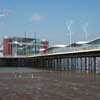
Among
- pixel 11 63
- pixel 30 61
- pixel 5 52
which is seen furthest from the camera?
pixel 5 52

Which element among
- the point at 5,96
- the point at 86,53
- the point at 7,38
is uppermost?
the point at 7,38

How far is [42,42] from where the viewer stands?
562ft

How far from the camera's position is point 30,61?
115812 mm

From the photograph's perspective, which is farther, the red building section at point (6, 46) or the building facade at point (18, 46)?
the red building section at point (6, 46)

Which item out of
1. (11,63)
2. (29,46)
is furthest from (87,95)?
(29,46)

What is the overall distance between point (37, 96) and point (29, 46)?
140120mm

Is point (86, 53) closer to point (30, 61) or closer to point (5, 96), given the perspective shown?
point (5, 96)

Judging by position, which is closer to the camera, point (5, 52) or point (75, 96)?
point (75, 96)

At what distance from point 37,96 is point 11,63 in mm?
102043

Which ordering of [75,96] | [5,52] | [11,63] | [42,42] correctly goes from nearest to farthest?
[75,96], [11,63], [5,52], [42,42]

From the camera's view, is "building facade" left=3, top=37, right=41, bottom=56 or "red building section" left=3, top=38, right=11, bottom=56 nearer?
"building facade" left=3, top=37, right=41, bottom=56

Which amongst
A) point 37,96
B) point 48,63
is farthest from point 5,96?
point 48,63

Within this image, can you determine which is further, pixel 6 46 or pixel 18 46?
pixel 6 46

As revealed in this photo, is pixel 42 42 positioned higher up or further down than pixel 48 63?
higher up
